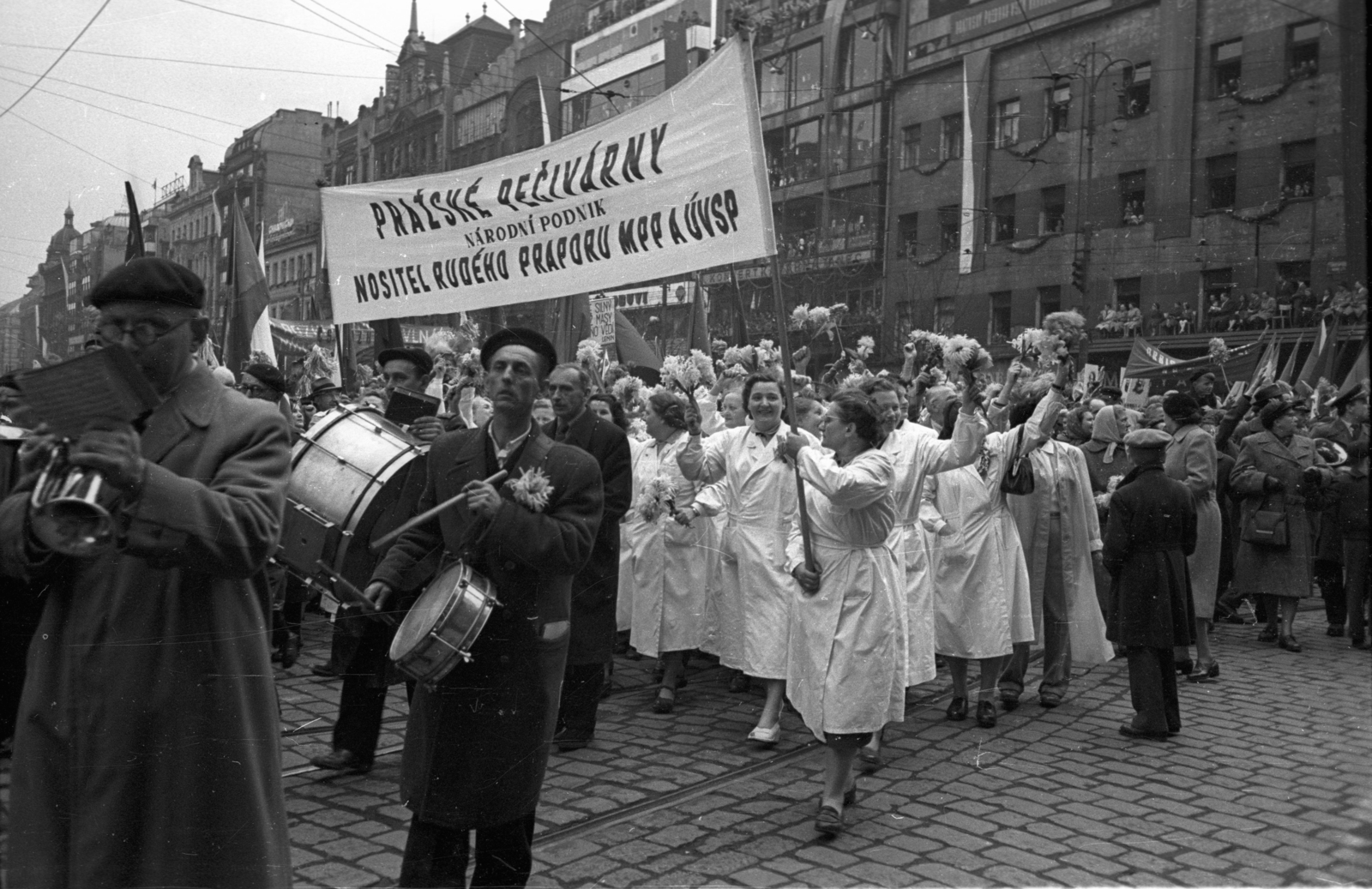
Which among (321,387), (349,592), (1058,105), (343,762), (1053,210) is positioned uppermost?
(1058,105)

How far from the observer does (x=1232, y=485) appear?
32.3 ft

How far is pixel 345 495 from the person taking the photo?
14.5ft

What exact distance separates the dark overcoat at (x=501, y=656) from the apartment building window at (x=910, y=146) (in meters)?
20.3

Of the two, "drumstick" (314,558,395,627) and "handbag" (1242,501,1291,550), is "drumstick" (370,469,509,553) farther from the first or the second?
"handbag" (1242,501,1291,550)

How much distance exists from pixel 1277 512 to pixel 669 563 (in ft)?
19.1

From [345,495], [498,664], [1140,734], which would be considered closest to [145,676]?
[498,664]

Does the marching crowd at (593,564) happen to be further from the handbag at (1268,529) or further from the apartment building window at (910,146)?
the apartment building window at (910,146)

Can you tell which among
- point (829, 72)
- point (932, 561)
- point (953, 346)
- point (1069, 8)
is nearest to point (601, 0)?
point (953, 346)

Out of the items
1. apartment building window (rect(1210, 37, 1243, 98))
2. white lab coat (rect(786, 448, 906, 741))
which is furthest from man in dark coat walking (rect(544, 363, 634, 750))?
apartment building window (rect(1210, 37, 1243, 98))

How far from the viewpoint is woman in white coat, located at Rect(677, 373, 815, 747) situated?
6883 mm

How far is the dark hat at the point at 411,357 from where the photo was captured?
642cm

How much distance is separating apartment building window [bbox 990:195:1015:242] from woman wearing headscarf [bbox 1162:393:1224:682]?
9.52 metres

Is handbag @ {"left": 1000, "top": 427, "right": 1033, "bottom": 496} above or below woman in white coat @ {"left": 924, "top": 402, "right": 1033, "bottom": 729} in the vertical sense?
above

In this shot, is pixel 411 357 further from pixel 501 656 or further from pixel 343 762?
pixel 501 656
